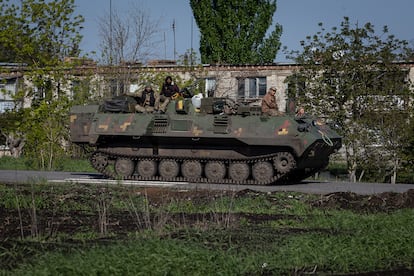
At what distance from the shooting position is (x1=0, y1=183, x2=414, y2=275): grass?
28.8 ft

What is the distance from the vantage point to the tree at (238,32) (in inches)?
1861

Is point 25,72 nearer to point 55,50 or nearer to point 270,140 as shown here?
point 55,50

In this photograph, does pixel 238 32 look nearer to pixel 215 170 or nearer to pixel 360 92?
pixel 360 92

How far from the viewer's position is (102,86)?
132ft

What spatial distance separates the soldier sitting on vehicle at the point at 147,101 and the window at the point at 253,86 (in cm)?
1959

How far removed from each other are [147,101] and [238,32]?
2433cm

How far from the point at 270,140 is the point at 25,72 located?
1507 cm

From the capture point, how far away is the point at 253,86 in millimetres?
43812

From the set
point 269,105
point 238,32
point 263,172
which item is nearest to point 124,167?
point 263,172

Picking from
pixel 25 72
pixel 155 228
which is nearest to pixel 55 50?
pixel 25 72

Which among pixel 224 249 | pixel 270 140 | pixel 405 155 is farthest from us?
pixel 405 155

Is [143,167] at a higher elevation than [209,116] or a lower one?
lower

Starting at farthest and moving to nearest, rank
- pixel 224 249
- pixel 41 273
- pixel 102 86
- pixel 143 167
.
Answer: pixel 102 86 → pixel 143 167 → pixel 224 249 → pixel 41 273

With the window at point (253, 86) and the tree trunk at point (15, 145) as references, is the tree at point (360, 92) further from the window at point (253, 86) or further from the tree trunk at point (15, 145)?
the tree trunk at point (15, 145)
